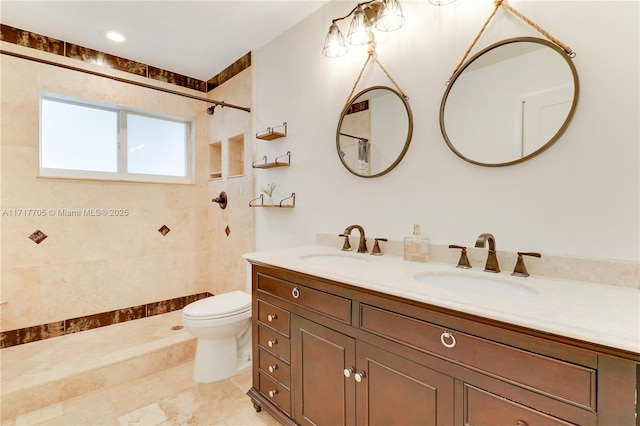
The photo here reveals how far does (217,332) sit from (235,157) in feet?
5.77

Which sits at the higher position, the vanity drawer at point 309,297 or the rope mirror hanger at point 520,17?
the rope mirror hanger at point 520,17

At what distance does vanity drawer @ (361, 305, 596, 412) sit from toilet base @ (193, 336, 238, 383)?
60.4 inches

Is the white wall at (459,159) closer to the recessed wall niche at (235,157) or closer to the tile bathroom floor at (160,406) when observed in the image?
the recessed wall niche at (235,157)

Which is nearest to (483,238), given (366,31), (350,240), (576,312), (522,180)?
(522,180)

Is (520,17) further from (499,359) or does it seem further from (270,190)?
(270,190)

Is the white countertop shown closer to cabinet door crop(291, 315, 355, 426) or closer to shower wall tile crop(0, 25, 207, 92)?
cabinet door crop(291, 315, 355, 426)

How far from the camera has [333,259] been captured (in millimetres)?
1773

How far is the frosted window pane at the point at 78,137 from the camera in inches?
101

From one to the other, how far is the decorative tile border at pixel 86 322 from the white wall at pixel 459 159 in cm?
171

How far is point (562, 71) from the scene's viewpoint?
1.13 metres

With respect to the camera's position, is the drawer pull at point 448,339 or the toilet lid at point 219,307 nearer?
the drawer pull at point 448,339

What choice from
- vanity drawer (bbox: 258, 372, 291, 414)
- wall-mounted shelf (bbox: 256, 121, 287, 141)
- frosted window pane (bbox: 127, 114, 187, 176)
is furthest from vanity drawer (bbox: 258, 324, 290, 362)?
frosted window pane (bbox: 127, 114, 187, 176)

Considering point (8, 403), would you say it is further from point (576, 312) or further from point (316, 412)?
point (576, 312)

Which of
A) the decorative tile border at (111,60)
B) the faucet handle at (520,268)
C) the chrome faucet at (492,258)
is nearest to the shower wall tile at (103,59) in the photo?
the decorative tile border at (111,60)
